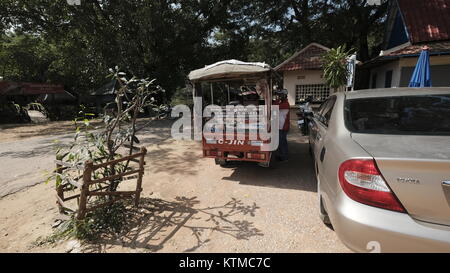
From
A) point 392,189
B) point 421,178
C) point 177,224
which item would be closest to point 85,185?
point 177,224

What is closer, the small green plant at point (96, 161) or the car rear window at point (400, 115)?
the car rear window at point (400, 115)

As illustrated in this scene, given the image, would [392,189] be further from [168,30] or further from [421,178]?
[168,30]

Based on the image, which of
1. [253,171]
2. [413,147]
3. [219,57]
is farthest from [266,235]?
[219,57]

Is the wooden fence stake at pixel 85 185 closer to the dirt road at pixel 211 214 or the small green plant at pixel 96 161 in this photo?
the small green plant at pixel 96 161

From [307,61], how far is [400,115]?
10.9 meters

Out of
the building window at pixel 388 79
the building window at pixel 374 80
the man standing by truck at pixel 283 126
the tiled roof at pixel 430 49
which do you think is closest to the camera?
the man standing by truck at pixel 283 126

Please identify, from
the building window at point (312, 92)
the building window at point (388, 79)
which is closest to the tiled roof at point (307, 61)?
the building window at point (312, 92)

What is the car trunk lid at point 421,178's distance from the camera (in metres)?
1.59

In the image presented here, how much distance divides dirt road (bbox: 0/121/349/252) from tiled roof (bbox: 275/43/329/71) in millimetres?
8189

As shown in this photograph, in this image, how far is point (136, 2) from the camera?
12141 mm

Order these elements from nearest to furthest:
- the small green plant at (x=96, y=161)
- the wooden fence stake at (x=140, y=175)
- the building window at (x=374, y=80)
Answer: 1. the small green plant at (x=96, y=161)
2. the wooden fence stake at (x=140, y=175)
3. the building window at (x=374, y=80)

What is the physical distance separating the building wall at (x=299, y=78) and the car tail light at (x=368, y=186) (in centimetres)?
1141

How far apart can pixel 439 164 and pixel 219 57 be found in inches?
678
